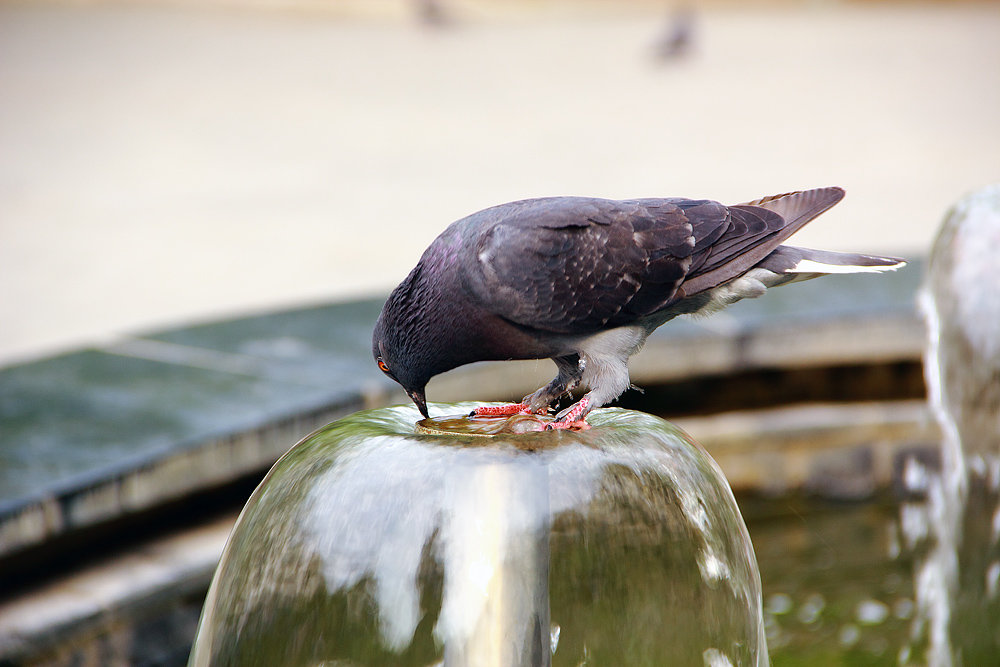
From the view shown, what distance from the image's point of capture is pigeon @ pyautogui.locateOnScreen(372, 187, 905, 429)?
7.06ft

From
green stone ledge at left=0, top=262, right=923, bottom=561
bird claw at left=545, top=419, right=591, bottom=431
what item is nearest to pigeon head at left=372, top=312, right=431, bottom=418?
bird claw at left=545, top=419, right=591, bottom=431

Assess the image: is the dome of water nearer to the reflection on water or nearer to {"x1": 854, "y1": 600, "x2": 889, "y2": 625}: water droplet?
the reflection on water

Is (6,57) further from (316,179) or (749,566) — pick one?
(749,566)

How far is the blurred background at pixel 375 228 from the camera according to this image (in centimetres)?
333

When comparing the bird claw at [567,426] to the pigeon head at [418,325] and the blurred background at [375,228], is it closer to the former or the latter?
the pigeon head at [418,325]

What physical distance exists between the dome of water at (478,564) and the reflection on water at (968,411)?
1.15 metres

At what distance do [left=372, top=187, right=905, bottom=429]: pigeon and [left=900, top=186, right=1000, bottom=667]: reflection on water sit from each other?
0.50 meters

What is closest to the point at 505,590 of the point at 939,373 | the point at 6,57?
the point at 939,373

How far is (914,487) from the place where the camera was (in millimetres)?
4359

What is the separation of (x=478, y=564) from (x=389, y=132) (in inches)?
390

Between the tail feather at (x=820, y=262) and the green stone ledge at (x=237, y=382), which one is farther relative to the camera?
the green stone ledge at (x=237, y=382)

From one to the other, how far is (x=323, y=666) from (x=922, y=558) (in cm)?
259

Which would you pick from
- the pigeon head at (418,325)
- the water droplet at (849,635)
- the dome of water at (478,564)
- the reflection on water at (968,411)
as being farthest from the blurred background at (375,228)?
the pigeon head at (418,325)

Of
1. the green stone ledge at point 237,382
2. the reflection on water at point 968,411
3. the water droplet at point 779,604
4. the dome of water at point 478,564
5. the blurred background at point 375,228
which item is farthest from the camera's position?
the water droplet at point 779,604
